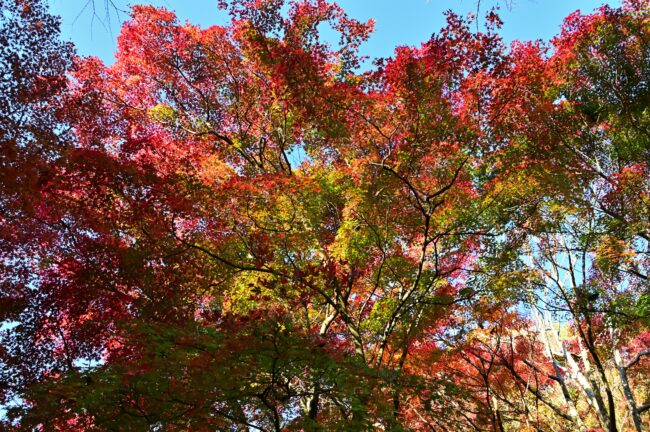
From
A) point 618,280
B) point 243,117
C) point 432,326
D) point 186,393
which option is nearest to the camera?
point 186,393

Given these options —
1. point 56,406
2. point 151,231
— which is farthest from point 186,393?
point 151,231

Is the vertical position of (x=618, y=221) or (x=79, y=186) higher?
(x=618, y=221)

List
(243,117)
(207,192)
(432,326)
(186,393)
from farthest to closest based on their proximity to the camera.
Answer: (243,117) → (432,326) → (207,192) → (186,393)

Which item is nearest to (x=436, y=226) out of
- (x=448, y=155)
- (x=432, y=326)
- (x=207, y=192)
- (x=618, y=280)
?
(x=448, y=155)

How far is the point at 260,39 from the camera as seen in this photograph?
865 centimetres

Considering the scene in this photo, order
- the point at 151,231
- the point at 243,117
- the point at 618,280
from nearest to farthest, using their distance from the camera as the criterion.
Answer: the point at 151,231
the point at 243,117
the point at 618,280

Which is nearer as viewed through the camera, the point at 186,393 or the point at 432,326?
the point at 186,393

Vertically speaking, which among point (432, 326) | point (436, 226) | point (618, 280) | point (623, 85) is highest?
point (623, 85)

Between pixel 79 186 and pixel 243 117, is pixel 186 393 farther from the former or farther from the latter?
pixel 243 117

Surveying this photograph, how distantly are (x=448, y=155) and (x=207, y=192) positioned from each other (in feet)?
16.0

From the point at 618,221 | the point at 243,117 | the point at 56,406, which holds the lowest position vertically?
the point at 56,406

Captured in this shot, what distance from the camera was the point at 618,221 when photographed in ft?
33.0

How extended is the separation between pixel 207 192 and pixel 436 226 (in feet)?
15.4

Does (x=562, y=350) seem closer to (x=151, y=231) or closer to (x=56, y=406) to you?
(x=151, y=231)
